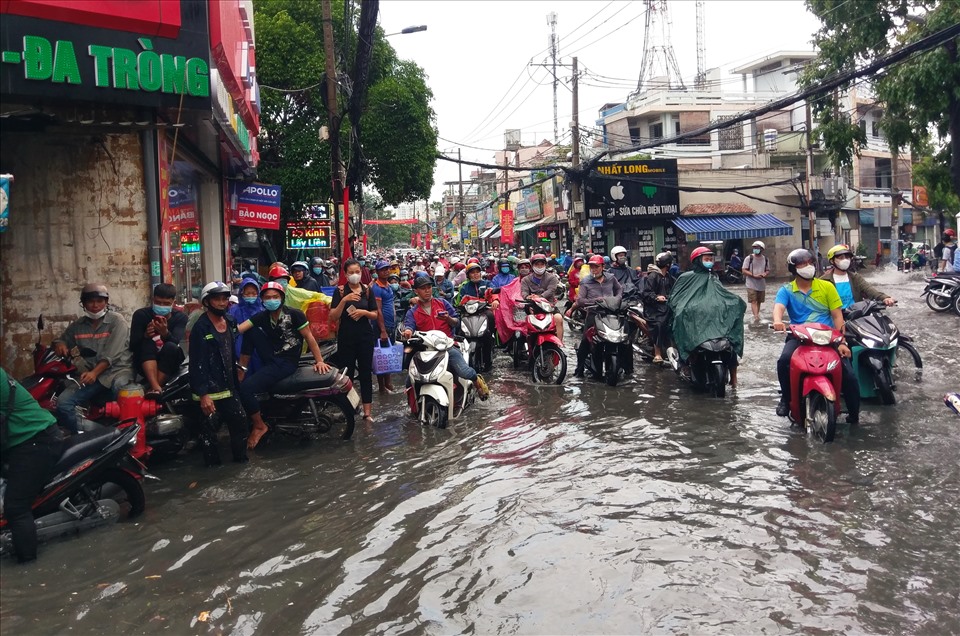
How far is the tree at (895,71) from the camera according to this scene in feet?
61.7

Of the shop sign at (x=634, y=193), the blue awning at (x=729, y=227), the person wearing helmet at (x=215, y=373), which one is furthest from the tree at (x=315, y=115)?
the person wearing helmet at (x=215, y=373)

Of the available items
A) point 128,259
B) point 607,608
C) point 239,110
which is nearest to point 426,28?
point 239,110

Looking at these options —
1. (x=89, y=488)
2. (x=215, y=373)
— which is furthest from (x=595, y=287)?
(x=89, y=488)

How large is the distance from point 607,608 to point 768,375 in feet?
25.4

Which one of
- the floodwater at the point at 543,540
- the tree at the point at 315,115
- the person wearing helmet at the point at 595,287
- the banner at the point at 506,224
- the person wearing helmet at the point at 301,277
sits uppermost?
the tree at the point at 315,115

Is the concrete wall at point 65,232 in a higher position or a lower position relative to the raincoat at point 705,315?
higher

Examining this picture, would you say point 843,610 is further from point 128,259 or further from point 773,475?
point 128,259

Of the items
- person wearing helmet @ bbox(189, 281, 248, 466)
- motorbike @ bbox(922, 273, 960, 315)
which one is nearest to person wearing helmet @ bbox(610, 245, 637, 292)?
person wearing helmet @ bbox(189, 281, 248, 466)

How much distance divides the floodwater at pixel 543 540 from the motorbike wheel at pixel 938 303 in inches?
445

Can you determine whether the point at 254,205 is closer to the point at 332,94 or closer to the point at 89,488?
the point at 332,94

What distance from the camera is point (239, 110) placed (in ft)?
47.4

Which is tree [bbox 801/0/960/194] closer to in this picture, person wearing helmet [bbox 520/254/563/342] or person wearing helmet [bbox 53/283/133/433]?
person wearing helmet [bbox 520/254/563/342]

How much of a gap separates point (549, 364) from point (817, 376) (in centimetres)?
435

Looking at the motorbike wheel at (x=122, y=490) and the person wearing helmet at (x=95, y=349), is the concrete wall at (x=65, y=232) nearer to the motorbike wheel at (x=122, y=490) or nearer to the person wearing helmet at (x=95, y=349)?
the person wearing helmet at (x=95, y=349)
